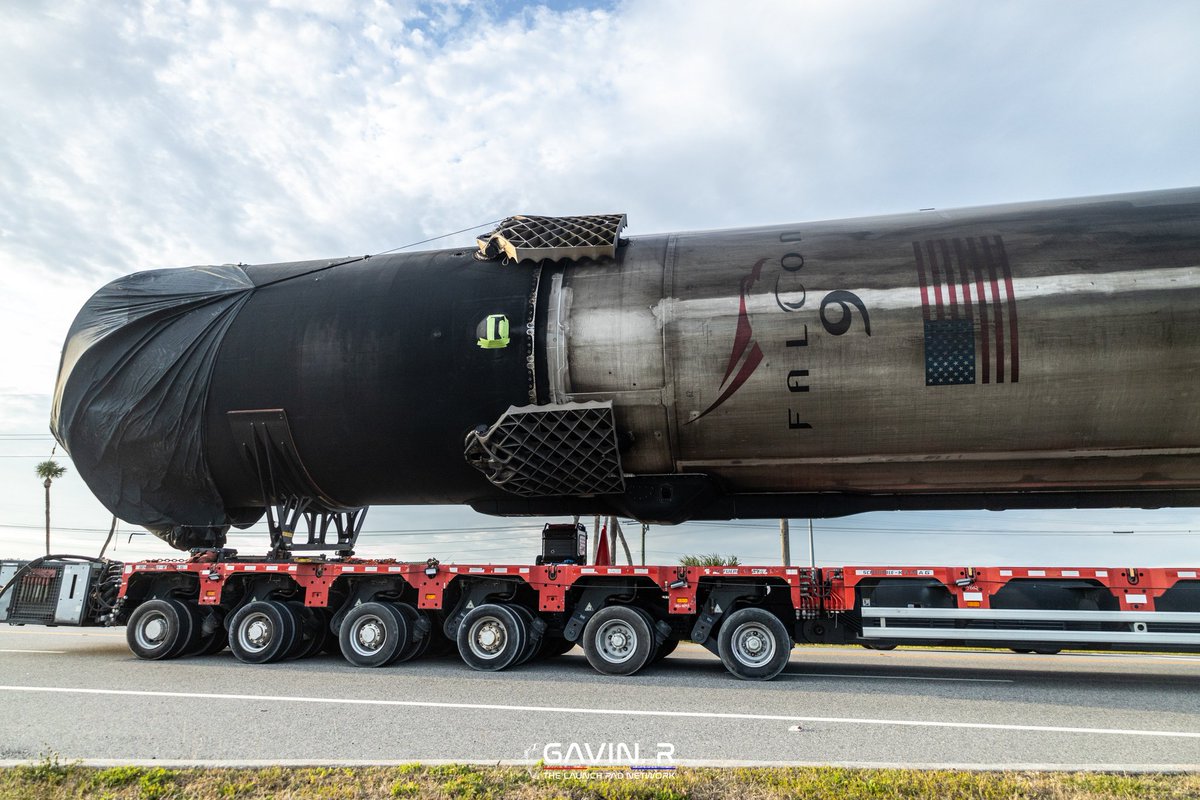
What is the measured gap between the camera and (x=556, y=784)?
484cm

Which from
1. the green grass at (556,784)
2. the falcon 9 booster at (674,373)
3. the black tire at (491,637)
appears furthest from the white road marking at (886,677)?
the green grass at (556,784)

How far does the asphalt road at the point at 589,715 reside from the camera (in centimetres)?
572

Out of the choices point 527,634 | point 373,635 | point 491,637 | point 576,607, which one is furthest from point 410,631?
point 576,607

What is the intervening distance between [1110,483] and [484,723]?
293 inches

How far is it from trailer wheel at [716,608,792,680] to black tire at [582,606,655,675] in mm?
928

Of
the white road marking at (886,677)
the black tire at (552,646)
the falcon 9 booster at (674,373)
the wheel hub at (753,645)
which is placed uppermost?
the falcon 9 booster at (674,373)

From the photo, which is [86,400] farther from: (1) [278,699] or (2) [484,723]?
(2) [484,723]

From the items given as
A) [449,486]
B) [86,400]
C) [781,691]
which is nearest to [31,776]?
[449,486]

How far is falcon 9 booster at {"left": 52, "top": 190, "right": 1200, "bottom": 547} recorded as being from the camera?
8109 mm

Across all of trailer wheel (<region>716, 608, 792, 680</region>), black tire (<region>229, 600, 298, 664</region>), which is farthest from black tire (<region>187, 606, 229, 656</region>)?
trailer wheel (<region>716, 608, 792, 680</region>)

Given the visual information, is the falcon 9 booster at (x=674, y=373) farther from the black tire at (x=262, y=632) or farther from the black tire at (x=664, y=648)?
the black tire at (x=664, y=648)

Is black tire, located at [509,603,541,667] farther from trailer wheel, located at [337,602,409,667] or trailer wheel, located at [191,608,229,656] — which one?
trailer wheel, located at [191,608,229,656]

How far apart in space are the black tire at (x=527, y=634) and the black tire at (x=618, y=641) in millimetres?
786

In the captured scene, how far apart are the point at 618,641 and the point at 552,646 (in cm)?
214
